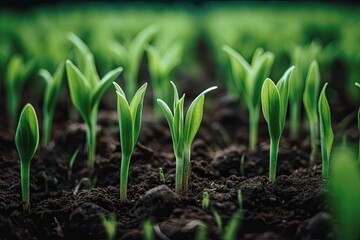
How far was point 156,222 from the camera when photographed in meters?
1.36

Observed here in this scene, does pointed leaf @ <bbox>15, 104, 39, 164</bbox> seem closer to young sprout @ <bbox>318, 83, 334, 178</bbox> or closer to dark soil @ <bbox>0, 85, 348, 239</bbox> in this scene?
dark soil @ <bbox>0, 85, 348, 239</bbox>

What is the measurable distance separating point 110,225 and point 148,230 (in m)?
0.12

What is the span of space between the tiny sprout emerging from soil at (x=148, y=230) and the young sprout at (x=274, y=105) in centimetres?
46

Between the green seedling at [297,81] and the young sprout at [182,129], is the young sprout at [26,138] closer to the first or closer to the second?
the young sprout at [182,129]

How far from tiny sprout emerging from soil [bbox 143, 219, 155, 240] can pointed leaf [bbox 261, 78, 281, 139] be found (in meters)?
0.49

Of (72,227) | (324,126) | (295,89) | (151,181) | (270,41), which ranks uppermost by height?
(270,41)

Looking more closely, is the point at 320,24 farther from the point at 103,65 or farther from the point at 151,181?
the point at 151,181

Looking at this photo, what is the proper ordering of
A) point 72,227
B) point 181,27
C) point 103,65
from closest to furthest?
1. point 72,227
2. point 103,65
3. point 181,27

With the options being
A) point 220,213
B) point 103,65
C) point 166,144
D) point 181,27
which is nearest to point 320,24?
point 181,27

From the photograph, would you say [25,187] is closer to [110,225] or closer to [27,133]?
[27,133]

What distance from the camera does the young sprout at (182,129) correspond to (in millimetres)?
1428

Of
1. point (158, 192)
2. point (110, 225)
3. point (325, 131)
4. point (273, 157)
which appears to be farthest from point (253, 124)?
point (110, 225)

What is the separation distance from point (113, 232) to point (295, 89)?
40.3 inches

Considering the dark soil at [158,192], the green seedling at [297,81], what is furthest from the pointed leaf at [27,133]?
the green seedling at [297,81]
